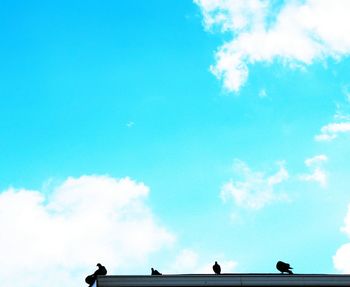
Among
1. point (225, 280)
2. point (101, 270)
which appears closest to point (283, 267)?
point (225, 280)

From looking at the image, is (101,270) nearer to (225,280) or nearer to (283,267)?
(225,280)

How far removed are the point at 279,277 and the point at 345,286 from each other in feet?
7.63

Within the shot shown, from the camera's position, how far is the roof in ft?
50.5

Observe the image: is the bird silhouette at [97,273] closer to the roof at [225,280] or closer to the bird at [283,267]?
the roof at [225,280]

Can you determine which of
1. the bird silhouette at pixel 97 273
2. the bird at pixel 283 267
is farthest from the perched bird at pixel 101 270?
the bird at pixel 283 267

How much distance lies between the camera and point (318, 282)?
1641 centimetres

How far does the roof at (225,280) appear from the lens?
1540 cm

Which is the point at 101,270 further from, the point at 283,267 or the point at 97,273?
the point at 283,267

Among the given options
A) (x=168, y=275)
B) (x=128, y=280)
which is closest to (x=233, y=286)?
(x=168, y=275)

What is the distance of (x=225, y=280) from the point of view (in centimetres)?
1605

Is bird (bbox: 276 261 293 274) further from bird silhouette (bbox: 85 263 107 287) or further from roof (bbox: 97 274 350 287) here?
bird silhouette (bbox: 85 263 107 287)

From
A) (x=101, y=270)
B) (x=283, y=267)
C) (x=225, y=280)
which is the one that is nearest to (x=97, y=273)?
(x=101, y=270)

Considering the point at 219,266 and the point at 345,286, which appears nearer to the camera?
the point at 345,286

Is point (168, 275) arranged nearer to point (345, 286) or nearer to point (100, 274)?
point (100, 274)
